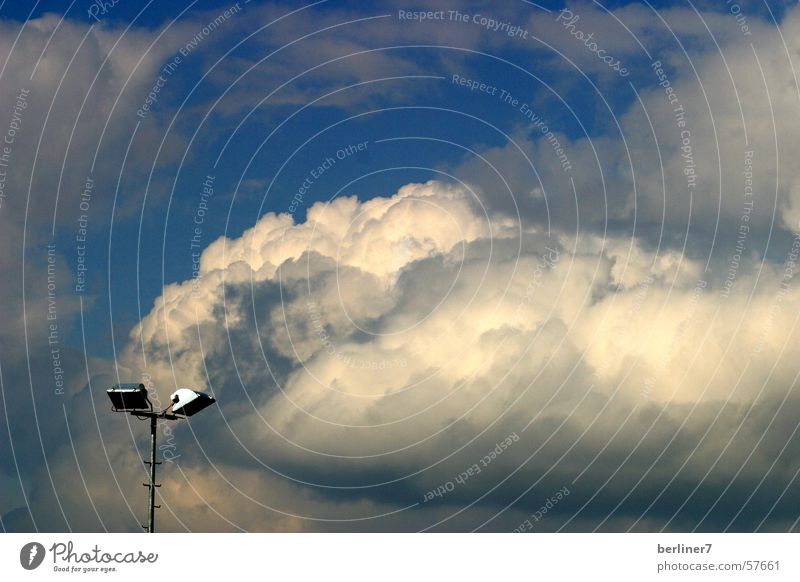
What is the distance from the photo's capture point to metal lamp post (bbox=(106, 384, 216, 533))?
75.9 m

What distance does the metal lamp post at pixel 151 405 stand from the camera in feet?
249

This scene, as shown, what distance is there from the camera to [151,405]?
7894 centimetres
